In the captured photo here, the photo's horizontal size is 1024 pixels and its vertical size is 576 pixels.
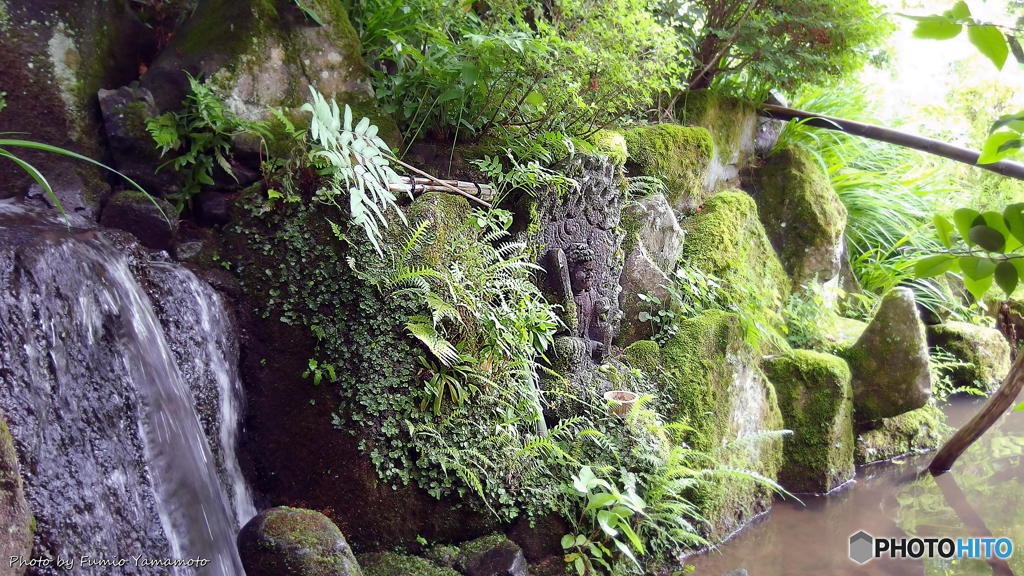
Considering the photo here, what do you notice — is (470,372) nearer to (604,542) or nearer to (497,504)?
(497,504)

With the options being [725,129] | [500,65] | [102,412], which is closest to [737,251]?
[725,129]

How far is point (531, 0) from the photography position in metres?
4.38

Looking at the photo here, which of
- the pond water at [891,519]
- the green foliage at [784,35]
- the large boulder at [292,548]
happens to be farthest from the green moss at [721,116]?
the large boulder at [292,548]

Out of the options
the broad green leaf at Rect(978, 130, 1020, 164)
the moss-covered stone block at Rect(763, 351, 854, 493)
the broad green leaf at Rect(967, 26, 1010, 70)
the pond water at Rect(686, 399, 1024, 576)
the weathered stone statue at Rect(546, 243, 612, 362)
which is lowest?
the pond water at Rect(686, 399, 1024, 576)

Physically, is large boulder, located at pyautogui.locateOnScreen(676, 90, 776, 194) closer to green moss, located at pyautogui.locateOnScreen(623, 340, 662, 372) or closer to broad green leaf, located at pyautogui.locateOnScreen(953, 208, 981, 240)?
green moss, located at pyautogui.locateOnScreen(623, 340, 662, 372)

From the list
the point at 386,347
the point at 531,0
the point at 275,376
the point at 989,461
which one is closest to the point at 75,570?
the point at 275,376

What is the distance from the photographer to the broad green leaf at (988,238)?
2.60 ft

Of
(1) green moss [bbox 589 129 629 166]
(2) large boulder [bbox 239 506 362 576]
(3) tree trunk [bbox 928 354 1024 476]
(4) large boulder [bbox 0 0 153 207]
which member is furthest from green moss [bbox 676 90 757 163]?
(2) large boulder [bbox 239 506 362 576]

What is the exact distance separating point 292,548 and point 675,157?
4.27 metres

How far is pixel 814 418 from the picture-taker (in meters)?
4.96

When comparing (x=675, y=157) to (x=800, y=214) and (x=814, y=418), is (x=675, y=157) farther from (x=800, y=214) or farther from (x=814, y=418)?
(x=814, y=418)

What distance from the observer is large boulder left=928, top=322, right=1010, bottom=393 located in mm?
6730

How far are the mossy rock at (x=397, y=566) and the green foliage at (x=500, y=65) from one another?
90.6 inches

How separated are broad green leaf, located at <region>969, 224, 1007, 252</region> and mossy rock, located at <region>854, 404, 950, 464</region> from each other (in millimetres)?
5163
